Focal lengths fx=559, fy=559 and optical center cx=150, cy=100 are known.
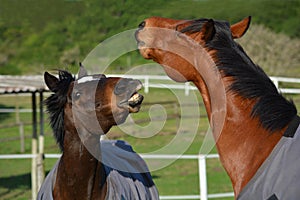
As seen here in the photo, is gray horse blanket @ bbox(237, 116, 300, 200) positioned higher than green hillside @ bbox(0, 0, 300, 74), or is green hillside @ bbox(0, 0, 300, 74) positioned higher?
green hillside @ bbox(0, 0, 300, 74)

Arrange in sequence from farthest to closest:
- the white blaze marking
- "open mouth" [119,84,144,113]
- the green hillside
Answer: the green hillside < the white blaze marking < "open mouth" [119,84,144,113]

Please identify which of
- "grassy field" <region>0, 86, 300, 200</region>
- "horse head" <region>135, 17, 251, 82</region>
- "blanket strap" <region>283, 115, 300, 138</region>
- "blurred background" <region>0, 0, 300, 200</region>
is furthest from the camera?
"grassy field" <region>0, 86, 300, 200</region>

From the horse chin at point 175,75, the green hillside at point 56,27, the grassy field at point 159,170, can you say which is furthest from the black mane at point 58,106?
the green hillside at point 56,27

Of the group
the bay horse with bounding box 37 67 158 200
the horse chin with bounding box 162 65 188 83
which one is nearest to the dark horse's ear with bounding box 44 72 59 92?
the bay horse with bounding box 37 67 158 200

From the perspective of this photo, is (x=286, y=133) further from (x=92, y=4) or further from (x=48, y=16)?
(x=48, y=16)

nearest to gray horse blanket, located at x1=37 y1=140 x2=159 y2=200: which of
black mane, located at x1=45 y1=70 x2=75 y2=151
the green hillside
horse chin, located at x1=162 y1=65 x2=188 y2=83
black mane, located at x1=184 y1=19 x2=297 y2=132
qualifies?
black mane, located at x1=45 y1=70 x2=75 y2=151

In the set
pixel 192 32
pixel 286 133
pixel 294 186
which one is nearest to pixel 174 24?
pixel 192 32

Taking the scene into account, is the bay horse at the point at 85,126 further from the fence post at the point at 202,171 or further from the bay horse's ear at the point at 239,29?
the fence post at the point at 202,171

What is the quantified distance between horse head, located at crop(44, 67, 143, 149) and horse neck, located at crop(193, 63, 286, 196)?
67cm

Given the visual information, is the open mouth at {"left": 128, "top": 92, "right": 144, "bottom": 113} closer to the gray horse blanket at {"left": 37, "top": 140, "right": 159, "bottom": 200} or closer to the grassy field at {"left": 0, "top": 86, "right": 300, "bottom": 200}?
the gray horse blanket at {"left": 37, "top": 140, "right": 159, "bottom": 200}

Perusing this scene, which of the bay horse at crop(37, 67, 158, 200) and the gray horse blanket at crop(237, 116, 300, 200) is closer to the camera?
the gray horse blanket at crop(237, 116, 300, 200)

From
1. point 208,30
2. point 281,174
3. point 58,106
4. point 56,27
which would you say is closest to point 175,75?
point 208,30

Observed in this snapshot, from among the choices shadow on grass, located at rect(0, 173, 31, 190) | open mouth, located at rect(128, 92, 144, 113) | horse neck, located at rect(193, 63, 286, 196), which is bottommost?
shadow on grass, located at rect(0, 173, 31, 190)

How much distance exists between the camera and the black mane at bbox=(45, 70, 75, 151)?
3492mm
